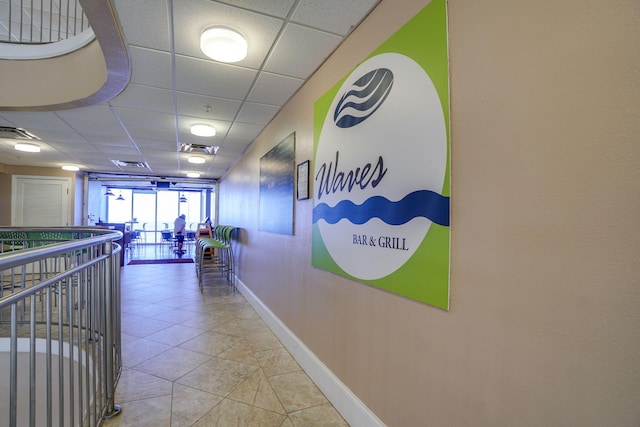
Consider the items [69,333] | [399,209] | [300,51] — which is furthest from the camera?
[300,51]

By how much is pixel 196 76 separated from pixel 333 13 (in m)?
1.48

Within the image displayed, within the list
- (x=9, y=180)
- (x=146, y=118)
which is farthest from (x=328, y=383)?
(x=9, y=180)

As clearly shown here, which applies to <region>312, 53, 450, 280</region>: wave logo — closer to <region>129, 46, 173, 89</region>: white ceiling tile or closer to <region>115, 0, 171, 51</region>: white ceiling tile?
<region>115, 0, 171, 51</region>: white ceiling tile

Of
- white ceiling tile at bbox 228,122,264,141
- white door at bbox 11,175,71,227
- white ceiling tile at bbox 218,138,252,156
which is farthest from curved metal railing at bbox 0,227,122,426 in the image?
white door at bbox 11,175,71,227

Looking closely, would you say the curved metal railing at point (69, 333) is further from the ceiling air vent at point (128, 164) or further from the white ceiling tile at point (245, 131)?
the ceiling air vent at point (128, 164)

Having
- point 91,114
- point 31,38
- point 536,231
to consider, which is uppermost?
point 31,38

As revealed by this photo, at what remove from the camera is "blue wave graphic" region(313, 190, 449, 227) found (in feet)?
4.07

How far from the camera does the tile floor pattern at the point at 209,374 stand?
1925 mm

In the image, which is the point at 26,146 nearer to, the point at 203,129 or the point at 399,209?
the point at 203,129

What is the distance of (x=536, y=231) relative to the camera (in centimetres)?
92

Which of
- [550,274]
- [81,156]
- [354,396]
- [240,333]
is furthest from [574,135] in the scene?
[81,156]

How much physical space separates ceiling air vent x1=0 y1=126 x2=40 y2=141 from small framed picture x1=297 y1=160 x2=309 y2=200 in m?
4.72

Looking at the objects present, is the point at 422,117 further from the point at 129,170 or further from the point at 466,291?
the point at 129,170

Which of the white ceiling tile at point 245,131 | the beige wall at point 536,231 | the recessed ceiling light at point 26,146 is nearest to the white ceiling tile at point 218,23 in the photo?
the beige wall at point 536,231
